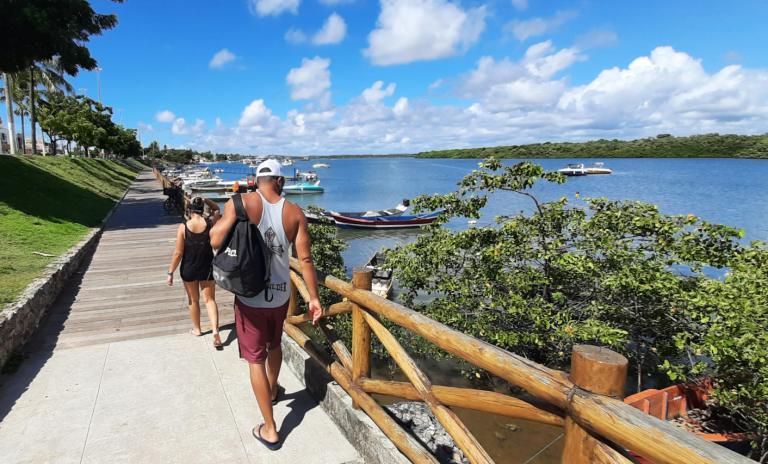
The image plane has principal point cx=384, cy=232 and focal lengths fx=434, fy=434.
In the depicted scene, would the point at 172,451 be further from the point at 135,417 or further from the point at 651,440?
the point at 651,440

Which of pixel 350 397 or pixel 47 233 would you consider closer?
pixel 350 397

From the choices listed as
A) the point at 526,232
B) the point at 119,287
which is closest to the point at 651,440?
the point at 526,232

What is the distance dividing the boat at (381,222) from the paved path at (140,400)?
24971 mm

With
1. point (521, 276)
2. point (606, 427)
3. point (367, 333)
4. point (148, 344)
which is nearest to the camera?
point (606, 427)

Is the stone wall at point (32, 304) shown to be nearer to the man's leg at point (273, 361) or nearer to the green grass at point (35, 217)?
the green grass at point (35, 217)

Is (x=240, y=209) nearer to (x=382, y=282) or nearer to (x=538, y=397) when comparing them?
(x=538, y=397)

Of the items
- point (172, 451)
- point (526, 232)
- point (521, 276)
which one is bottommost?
point (172, 451)

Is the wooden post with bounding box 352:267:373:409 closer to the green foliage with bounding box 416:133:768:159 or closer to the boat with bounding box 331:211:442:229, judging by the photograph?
the boat with bounding box 331:211:442:229

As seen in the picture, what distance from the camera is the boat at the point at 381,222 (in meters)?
31.1

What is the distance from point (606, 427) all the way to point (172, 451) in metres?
2.81

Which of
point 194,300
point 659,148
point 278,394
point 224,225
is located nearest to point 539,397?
point 224,225

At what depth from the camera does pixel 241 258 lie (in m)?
2.69

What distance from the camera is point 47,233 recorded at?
34.7 ft

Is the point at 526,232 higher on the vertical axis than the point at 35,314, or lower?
higher
